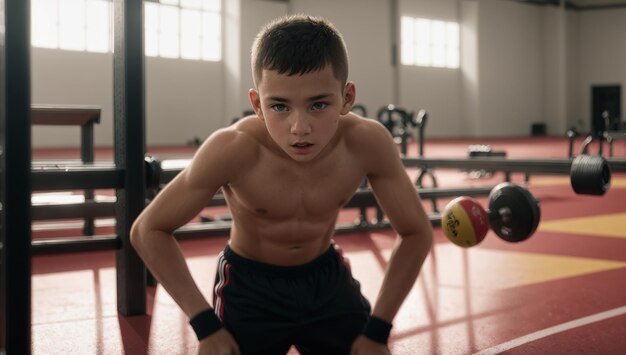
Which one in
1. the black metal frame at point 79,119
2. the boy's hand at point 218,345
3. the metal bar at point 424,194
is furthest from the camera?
the black metal frame at point 79,119

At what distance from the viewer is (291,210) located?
1286mm

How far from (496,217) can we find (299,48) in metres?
1.18

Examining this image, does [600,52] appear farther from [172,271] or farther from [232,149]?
[172,271]

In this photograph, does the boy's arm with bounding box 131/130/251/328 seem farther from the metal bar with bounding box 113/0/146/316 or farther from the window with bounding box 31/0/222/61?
the window with bounding box 31/0/222/61

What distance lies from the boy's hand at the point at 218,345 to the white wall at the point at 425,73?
11991 mm

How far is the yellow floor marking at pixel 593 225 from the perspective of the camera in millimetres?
3979

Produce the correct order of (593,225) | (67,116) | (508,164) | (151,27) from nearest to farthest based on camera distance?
(508,164), (67,116), (593,225), (151,27)

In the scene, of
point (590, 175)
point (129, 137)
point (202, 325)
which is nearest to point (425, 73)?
point (590, 175)

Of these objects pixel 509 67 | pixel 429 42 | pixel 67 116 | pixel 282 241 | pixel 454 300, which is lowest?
pixel 454 300

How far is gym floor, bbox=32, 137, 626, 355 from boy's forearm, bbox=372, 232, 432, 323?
56 centimetres

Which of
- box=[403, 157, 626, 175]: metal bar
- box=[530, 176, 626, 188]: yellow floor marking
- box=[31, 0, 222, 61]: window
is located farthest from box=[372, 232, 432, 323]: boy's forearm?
box=[31, 0, 222, 61]: window

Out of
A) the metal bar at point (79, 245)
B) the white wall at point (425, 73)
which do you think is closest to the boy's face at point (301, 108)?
the metal bar at point (79, 245)

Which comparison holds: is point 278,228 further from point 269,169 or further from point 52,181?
point 52,181

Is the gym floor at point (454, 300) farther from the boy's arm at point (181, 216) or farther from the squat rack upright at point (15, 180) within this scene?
the boy's arm at point (181, 216)
